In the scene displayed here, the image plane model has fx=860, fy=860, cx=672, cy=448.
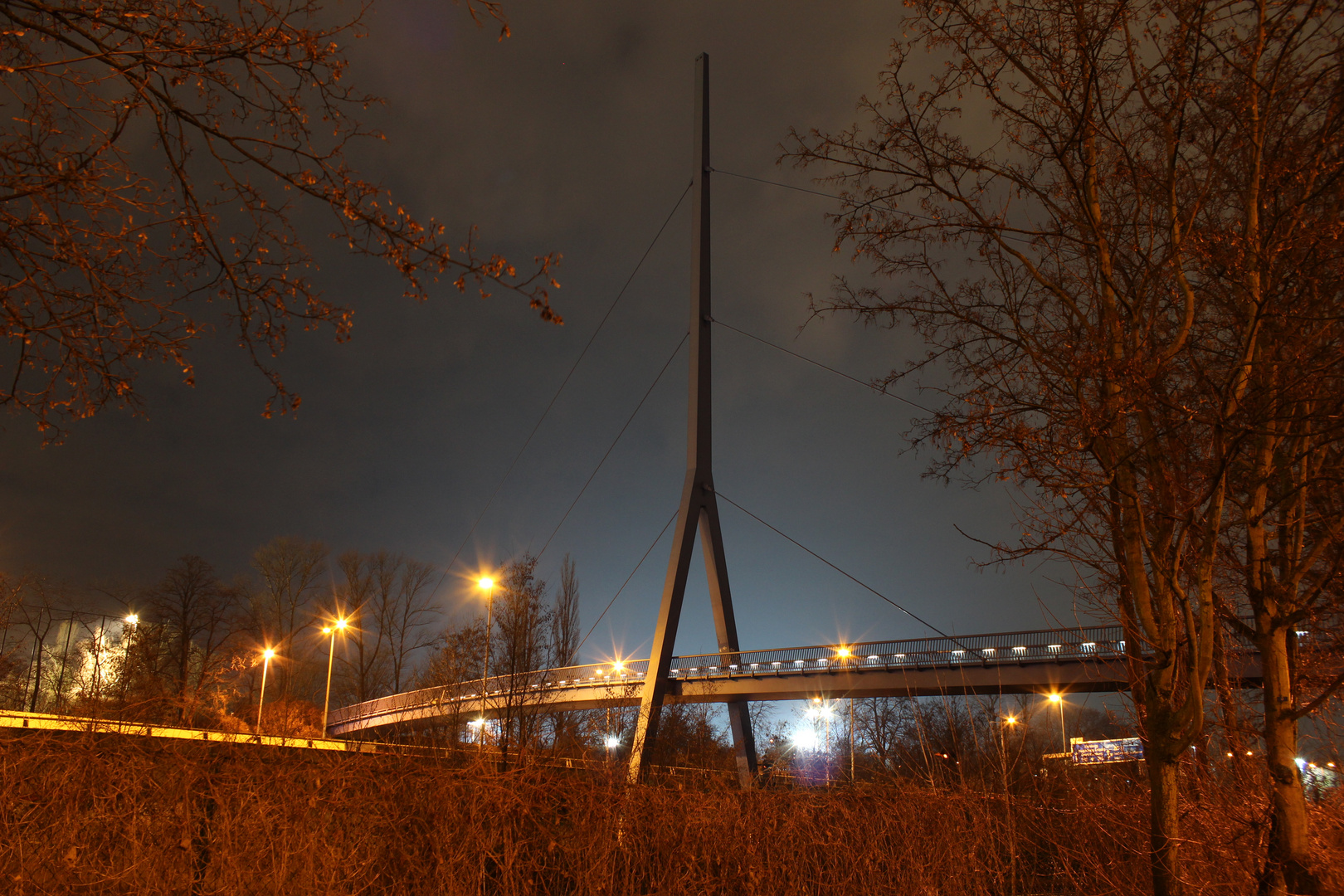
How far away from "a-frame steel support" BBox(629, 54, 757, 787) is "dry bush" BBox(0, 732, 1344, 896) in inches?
623

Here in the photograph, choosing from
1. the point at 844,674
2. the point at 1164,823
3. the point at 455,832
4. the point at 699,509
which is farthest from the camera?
the point at 844,674

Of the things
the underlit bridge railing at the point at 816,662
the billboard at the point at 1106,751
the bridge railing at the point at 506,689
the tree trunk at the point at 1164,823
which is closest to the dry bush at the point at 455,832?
the tree trunk at the point at 1164,823

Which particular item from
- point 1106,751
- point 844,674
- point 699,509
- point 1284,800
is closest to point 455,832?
point 1284,800

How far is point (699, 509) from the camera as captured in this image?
28.1 m

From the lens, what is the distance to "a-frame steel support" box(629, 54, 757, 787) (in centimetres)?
2609

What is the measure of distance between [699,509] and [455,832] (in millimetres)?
22101

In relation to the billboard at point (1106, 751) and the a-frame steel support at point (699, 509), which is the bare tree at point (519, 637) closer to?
the a-frame steel support at point (699, 509)

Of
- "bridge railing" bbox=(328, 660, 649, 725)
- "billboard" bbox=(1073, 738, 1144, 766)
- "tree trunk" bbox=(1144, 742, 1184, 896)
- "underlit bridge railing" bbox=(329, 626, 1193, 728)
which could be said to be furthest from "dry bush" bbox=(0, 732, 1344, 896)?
"underlit bridge railing" bbox=(329, 626, 1193, 728)

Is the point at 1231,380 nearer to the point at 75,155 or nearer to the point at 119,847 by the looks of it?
the point at 75,155

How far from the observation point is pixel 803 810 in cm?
794

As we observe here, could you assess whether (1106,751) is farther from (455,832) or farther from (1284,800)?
(455,832)

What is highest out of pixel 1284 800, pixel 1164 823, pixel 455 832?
pixel 1284 800

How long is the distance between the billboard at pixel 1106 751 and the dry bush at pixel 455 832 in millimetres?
289

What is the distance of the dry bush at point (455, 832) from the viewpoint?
17.0 ft
